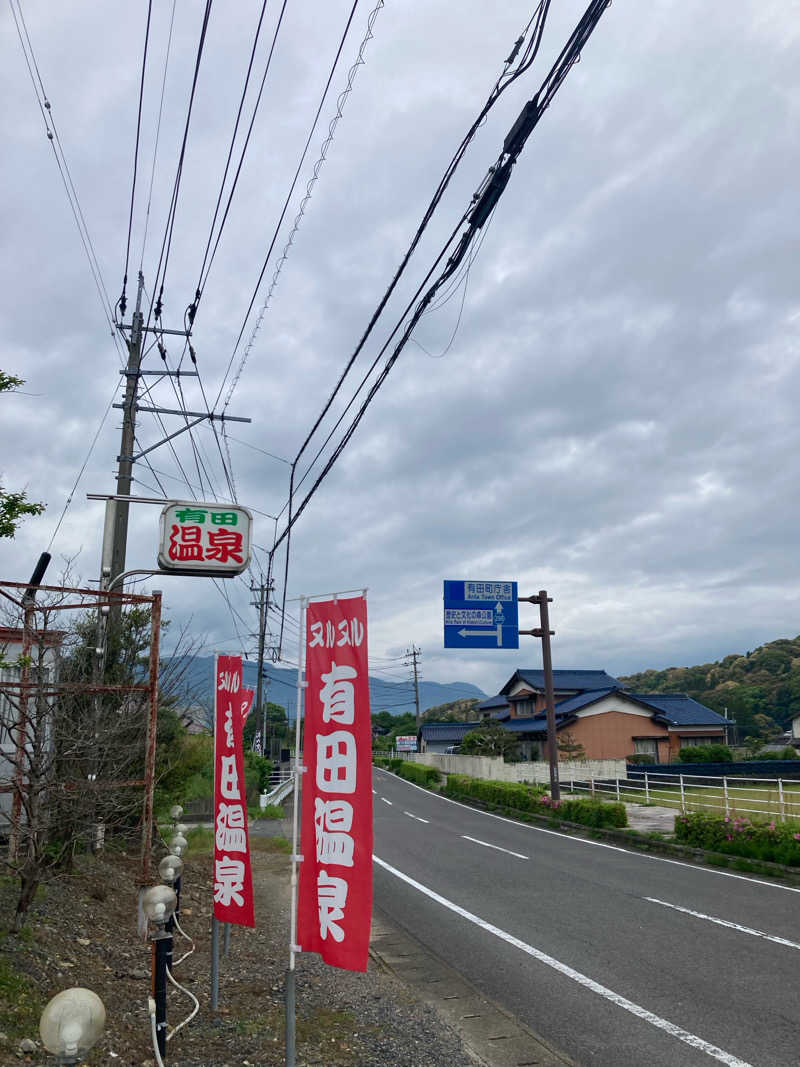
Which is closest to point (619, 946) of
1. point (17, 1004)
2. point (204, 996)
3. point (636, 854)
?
point (204, 996)

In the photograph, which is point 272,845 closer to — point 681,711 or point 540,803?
point 540,803

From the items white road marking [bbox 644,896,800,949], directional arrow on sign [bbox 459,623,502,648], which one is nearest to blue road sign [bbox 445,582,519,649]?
directional arrow on sign [bbox 459,623,502,648]

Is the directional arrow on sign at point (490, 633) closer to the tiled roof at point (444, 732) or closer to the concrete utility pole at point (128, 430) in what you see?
the concrete utility pole at point (128, 430)

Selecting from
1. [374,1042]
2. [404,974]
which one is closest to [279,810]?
[404,974]

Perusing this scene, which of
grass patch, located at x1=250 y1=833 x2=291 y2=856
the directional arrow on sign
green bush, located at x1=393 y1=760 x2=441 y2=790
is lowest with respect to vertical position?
green bush, located at x1=393 y1=760 x2=441 y2=790

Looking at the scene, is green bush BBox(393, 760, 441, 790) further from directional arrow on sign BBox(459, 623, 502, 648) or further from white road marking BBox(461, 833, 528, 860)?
white road marking BBox(461, 833, 528, 860)

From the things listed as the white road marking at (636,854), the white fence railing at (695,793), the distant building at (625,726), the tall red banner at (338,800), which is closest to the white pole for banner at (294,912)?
the tall red banner at (338,800)

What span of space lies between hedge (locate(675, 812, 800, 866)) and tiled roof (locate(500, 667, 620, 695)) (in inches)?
1505

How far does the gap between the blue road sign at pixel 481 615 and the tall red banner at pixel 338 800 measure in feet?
58.4

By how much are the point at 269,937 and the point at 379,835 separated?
509 inches

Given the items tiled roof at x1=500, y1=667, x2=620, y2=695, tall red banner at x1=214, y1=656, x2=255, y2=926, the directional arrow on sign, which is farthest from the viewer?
tiled roof at x1=500, y1=667, x2=620, y2=695

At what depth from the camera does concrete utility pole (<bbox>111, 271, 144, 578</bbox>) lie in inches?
476

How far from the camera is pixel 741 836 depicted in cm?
1525

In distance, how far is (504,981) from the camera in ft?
25.3
